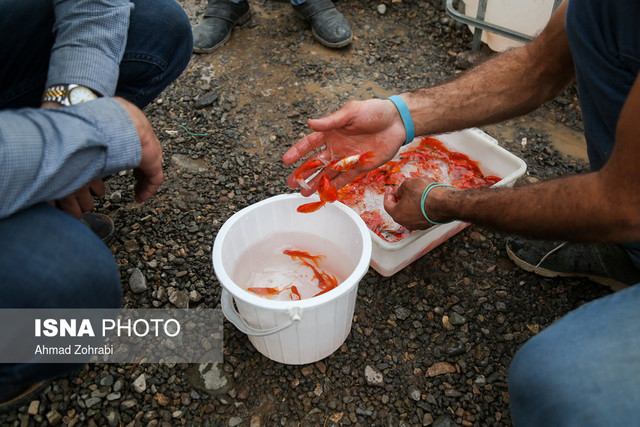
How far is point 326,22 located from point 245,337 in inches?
94.3

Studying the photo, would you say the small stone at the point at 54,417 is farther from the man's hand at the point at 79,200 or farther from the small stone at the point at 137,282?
the man's hand at the point at 79,200

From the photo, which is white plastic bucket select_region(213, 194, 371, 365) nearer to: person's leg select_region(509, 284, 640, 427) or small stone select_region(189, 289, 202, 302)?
small stone select_region(189, 289, 202, 302)

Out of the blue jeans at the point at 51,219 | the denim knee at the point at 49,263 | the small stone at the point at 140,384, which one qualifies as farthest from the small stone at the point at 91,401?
the denim knee at the point at 49,263

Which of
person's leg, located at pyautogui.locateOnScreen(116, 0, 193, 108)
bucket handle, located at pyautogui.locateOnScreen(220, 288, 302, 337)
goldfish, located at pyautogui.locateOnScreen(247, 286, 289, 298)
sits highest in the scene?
person's leg, located at pyautogui.locateOnScreen(116, 0, 193, 108)

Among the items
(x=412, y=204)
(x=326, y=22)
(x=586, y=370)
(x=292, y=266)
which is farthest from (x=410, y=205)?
(x=326, y=22)

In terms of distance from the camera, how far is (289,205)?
1706 millimetres

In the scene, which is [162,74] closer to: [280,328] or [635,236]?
[280,328]

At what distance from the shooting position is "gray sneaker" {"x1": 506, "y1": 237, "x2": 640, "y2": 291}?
1780 mm

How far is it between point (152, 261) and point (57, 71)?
88 cm

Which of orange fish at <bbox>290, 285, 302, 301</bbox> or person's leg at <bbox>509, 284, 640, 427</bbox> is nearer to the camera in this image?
person's leg at <bbox>509, 284, 640, 427</bbox>

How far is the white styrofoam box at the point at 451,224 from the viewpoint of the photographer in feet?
5.82

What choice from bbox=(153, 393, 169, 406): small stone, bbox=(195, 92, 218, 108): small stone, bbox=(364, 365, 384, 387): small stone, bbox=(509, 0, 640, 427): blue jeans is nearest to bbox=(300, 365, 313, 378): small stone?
bbox=(364, 365, 384, 387): small stone

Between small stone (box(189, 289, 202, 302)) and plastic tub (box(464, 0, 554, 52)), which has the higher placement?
plastic tub (box(464, 0, 554, 52))

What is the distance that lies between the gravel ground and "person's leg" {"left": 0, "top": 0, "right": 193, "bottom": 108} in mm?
618
